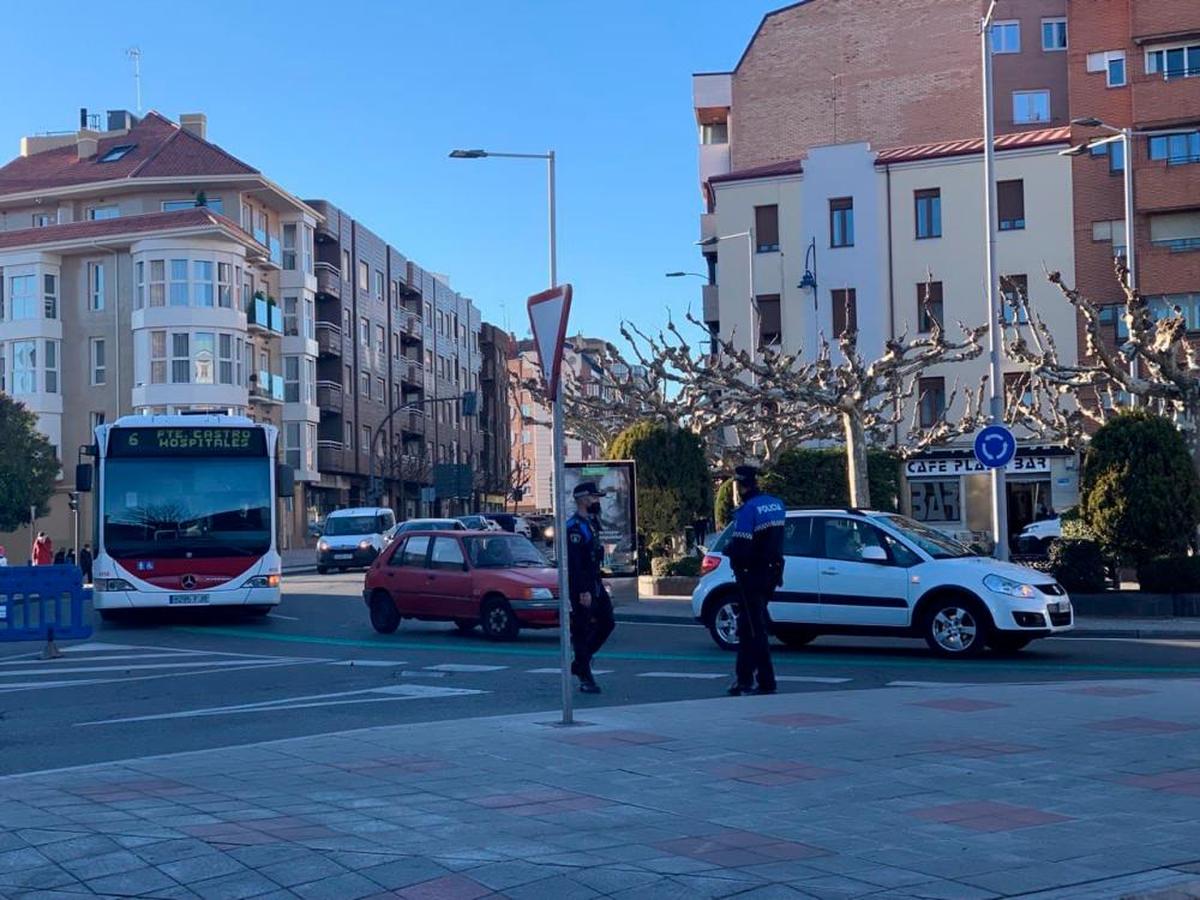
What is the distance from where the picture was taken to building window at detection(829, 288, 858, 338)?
48031 mm

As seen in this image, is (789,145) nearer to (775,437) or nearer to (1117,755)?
(775,437)

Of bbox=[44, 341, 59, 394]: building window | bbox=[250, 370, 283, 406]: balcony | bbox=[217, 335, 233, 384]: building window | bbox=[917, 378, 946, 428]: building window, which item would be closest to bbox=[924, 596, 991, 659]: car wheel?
bbox=[917, 378, 946, 428]: building window

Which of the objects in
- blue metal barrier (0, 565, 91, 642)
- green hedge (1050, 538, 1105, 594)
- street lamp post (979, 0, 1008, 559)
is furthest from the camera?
street lamp post (979, 0, 1008, 559)

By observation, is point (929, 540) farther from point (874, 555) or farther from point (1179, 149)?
point (1179, 149)

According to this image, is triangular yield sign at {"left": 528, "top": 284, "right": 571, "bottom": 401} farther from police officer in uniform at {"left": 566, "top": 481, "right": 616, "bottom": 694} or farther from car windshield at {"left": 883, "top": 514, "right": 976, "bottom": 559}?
car windshield at {"left": 883, "top": 514, "right": 976, "bottom": 559}

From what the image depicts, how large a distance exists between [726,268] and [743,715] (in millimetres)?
39098

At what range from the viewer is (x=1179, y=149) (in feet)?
148

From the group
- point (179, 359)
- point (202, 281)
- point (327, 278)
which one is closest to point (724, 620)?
point (179, 359)

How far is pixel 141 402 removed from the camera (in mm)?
60844

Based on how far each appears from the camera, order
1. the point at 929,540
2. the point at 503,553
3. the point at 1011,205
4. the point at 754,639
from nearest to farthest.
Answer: the point at 754,639 → the point at 929,540 → the point at 503,553 → the point at 1011,205

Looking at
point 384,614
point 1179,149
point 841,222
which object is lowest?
point 384,614

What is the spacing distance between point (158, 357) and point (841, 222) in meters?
27.7

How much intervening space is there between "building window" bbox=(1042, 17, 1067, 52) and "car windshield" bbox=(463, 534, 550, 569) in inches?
1556

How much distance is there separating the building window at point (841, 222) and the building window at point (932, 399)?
4860mm
